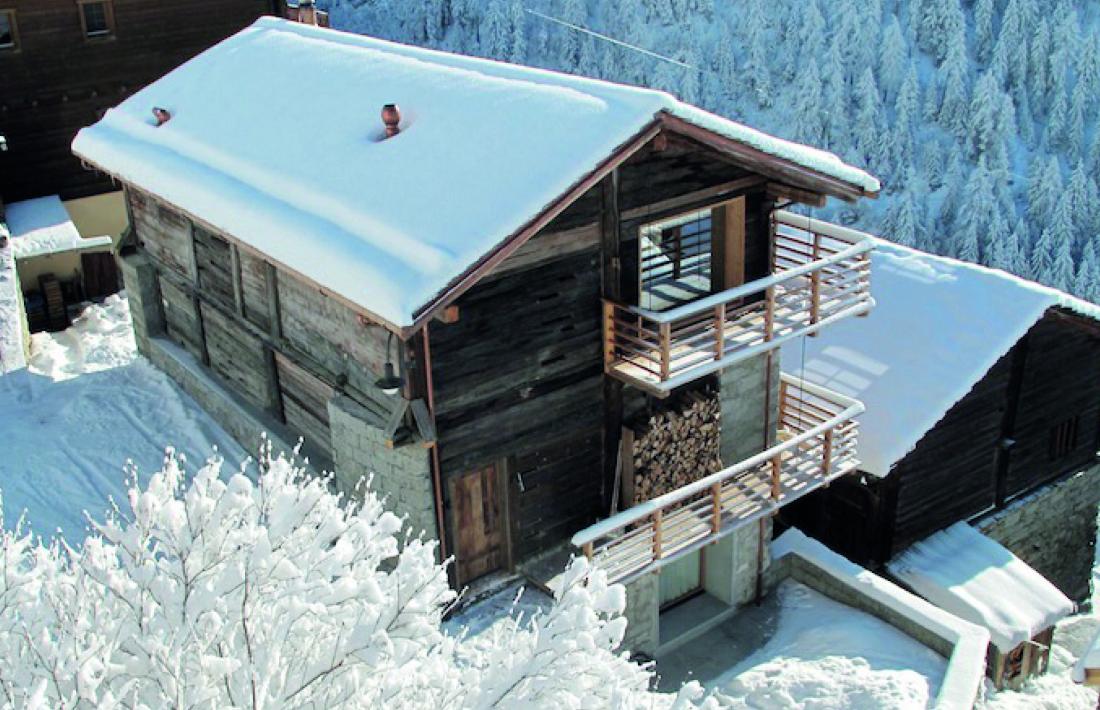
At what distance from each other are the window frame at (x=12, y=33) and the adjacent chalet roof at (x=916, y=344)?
763 inches

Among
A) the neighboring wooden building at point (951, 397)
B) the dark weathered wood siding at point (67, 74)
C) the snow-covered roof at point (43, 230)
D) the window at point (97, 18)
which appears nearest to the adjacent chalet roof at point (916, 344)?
the neighboring wooden building at point (951, 397)

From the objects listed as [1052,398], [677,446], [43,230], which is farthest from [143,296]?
[1052,398]

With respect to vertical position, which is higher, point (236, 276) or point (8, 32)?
point (8, 32)

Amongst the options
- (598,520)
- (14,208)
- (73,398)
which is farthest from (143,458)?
(14,208)

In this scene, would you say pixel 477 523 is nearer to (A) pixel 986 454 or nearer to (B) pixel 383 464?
(B) pixel 383 464

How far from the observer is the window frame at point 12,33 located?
2750 centimetres

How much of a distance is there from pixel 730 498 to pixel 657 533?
5.53 ft

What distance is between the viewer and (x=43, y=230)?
2608cm

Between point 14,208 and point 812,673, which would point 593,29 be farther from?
point 812,673

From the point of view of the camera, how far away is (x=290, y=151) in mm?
15719

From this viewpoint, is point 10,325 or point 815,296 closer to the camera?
point 815,296

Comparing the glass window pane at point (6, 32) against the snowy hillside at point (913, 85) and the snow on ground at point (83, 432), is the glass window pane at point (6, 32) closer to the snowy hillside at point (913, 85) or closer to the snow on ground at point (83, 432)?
the snow on ground at point (83, 432)

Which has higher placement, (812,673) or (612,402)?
(612,402)

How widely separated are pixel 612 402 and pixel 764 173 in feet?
11.6
